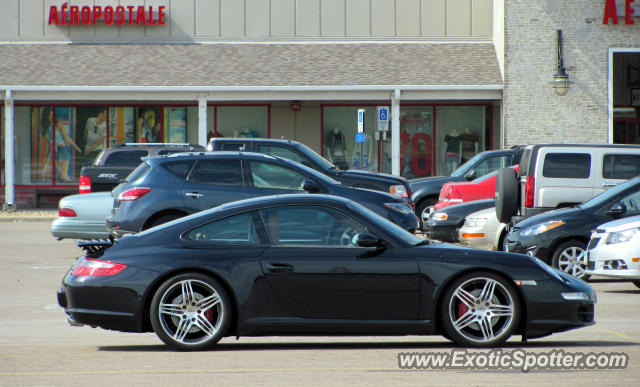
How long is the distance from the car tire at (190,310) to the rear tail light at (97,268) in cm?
37

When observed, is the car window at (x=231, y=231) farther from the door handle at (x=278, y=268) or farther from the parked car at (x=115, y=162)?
the parked car at (x=115, y=162)

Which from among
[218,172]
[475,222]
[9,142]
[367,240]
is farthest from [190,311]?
[9,142]

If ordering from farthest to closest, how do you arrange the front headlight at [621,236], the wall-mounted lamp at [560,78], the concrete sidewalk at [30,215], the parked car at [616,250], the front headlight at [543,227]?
1. the wall-mounted lamp at [560,78]
2. the concrete sidewalk at [30,215]
3. the front headlight at [543,227]
4. the front headlight at [621,236]
5. the parked car at [616,250]

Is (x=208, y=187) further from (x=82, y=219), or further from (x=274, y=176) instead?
(x=82, y=219)

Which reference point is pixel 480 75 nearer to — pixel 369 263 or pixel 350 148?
pixel 350 148

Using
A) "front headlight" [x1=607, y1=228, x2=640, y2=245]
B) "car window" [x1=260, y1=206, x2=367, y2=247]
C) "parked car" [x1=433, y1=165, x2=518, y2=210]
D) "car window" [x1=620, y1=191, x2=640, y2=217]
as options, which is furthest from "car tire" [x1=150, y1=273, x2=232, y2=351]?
"parked car" [x1=433, y1=165, x2=518, y2=210]

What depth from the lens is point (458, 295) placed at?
25.4ft

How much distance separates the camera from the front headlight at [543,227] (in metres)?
12.9

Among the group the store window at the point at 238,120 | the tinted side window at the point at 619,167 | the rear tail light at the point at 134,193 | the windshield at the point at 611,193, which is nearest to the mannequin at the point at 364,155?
the store window at the point at 238,120

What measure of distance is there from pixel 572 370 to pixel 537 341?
1239 mm

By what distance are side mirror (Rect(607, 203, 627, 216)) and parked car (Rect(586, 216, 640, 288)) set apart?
851 mm

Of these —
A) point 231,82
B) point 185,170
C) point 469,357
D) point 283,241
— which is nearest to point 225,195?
point 185,170

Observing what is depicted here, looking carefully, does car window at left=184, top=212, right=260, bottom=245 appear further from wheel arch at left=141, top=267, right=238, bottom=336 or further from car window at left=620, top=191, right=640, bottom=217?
car window at left=620, top=191, right=640, bottom=217

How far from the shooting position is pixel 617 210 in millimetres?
12906
